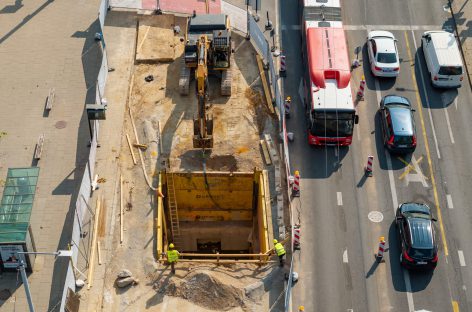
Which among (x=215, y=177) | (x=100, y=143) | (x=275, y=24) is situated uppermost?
(x=275, y=24)

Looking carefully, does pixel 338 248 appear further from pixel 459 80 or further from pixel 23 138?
pixel 23 138

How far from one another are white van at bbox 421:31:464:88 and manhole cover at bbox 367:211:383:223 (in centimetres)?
1081

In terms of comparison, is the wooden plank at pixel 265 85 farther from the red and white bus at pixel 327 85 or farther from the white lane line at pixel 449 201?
the white lane line at pixel 449 201

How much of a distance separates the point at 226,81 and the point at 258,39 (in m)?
4.79

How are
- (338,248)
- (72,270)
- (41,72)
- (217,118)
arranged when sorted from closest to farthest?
1. (72,270)
2. (338,248)
3. (217,118)
4. (41,72)

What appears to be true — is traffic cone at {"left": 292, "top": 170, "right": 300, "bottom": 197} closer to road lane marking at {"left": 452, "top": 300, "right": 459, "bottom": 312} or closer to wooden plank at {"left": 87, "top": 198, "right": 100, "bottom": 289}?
road lane marking at {"left": 452, "top": 300, "right": 459, "bottom": 312}

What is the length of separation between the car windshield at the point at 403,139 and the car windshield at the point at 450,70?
613 centimetres

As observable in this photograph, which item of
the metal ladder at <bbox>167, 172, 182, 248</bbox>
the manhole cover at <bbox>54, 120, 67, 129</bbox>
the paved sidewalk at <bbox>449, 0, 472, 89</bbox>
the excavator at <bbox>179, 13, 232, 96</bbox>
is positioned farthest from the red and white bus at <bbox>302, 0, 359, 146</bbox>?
the manhole cover at <bbox>54, 120, 67, 129</bbox>

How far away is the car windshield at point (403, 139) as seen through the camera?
42.4 m

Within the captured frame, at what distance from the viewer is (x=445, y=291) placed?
37.3 meters

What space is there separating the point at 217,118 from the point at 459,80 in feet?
50.1

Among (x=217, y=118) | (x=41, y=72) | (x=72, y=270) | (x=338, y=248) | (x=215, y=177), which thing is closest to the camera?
(x=72, y=270)

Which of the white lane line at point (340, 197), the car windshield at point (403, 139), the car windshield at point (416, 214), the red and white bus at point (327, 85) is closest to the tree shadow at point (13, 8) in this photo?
the red and white bus at point (327, 85)

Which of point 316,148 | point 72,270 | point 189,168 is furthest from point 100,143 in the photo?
point 316,148
